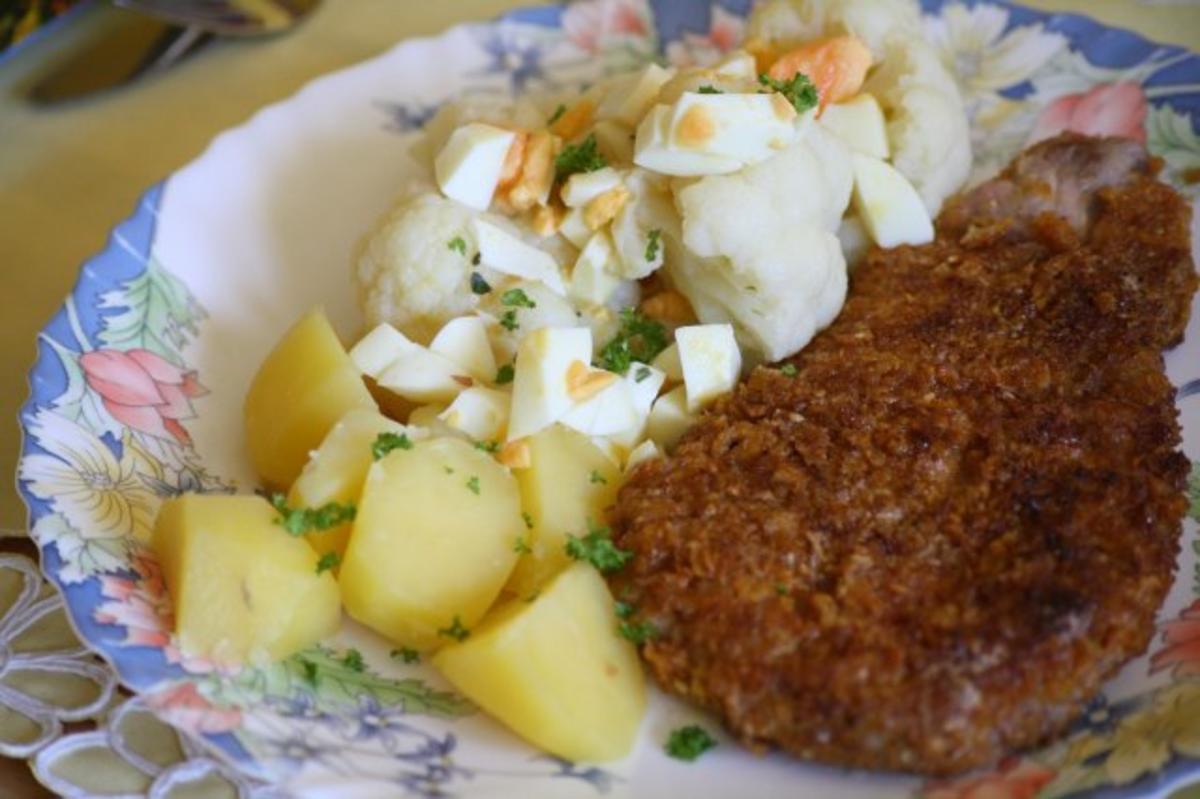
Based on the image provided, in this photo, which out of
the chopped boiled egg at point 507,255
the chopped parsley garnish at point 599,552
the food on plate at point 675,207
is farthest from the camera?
the chopped boiled egg at point 507,255

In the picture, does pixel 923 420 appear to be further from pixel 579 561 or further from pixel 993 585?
pixel 579 561

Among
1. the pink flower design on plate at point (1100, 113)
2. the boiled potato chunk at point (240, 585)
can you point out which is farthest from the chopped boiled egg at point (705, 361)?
the pink flower design on plate at point (1100, 113)

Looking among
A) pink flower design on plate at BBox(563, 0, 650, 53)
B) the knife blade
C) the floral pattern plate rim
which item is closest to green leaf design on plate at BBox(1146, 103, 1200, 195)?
the floral pattern plate rim

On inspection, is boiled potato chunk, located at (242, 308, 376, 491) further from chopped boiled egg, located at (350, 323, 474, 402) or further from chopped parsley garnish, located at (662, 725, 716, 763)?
chopped parsley garnish, located at (662, 725, 716, 763)

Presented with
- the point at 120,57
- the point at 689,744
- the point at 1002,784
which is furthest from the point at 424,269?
the point at 120,57

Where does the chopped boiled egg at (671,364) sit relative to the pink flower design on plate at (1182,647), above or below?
above

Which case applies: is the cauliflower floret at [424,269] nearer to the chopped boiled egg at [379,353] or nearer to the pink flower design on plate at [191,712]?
the chopped boiled egg at [379,353]

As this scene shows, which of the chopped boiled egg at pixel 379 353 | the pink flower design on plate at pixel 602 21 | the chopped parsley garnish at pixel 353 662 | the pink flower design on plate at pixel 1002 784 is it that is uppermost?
the pink flower design on plate at pixel 602 21

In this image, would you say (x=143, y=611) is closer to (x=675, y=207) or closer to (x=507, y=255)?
(x=507, y=255)
